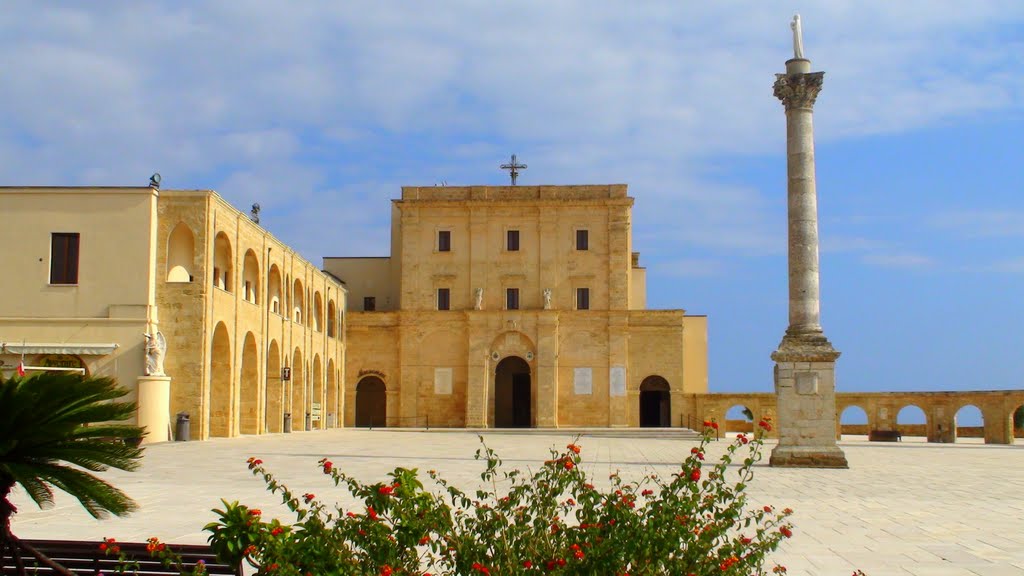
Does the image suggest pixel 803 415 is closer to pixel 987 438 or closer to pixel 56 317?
pixel 56 317

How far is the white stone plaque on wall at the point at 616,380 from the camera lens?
50.9 metres

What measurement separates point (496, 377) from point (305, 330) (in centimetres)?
1350

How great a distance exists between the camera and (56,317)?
95.3 ft

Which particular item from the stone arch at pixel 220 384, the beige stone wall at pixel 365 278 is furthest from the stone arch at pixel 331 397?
the stone arch at pixel 220 384

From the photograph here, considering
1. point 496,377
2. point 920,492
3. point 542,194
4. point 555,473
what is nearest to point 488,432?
point 496,377

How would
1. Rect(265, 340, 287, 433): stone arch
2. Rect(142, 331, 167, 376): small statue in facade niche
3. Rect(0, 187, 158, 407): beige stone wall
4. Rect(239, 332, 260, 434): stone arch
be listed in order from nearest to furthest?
Rect(142, 331, 167, 376): small statue in facade niche, Rect(0, 187, 158, 407): beige stone wall, Rect(239, 332, 260, 434): stone arch, Rect(265, 340, 287, 433): stone arch

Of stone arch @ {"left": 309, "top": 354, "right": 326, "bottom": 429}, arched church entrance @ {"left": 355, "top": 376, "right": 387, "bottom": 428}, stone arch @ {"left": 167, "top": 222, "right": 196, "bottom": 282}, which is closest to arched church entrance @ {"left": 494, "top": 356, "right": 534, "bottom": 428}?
arched church entrance @ {"left": 355, "top": 376, "right": 387, "bottom": 428}

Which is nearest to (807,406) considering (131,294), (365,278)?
(131,294)

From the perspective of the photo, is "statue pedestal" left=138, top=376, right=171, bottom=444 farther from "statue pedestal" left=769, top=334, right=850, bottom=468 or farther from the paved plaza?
"statue pedestal" left=769, top=334, right=850, bottom=468

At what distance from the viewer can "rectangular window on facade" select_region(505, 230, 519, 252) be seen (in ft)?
175

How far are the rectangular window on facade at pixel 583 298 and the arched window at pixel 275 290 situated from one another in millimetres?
17207

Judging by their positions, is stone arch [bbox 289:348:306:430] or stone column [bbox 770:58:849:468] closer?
stone column [bbox 770:58:849:468]

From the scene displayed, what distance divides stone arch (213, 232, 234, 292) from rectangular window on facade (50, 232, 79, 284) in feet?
15.6

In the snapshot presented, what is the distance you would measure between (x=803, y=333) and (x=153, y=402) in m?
17.4
